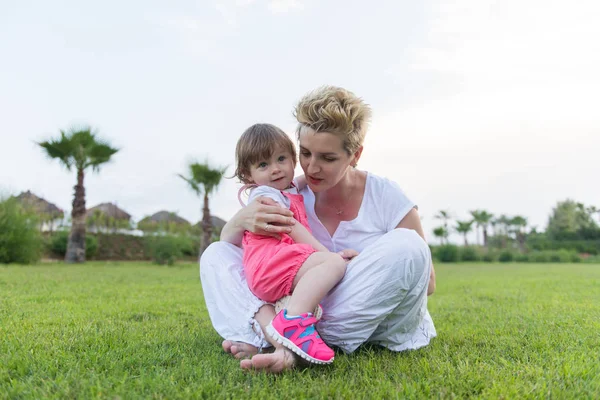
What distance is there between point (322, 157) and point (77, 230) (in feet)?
55.1

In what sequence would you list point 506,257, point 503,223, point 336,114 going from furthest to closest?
point 503,223 < point 506,257 < point 336,114

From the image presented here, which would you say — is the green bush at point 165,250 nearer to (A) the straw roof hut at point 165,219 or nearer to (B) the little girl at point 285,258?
(A) the straw roof hut at point 165,219

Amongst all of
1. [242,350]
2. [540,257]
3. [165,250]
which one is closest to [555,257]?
[540,257]

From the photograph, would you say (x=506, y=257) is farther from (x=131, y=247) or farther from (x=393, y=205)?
(x=393, y=205)

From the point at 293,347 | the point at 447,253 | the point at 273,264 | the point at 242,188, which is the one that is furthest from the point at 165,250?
the point at 447,253

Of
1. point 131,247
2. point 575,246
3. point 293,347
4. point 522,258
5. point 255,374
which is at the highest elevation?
point 131,247

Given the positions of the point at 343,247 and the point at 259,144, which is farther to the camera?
the point at 343,247

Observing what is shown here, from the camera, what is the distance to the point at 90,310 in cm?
398

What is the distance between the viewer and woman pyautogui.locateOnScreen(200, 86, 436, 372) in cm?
206

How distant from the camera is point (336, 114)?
2.28 metres

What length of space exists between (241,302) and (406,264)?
2.80 feet

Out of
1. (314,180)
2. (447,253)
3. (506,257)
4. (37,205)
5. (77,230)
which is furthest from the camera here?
(506,257)

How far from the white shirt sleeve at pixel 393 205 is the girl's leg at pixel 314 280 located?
0.66m

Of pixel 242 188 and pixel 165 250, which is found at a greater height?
pixel 242 188
